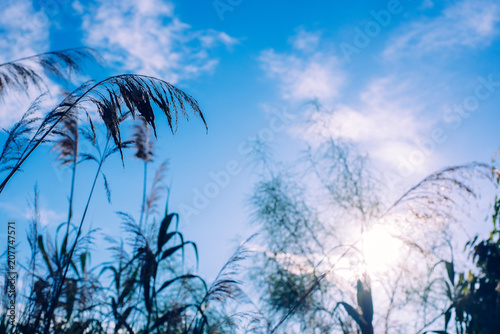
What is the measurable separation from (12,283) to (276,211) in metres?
5.38

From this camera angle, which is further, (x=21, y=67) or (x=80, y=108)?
(x=21, y=67)

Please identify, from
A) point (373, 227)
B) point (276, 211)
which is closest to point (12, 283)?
point (373, 227)

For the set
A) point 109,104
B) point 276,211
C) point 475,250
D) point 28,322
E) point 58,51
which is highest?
point 276,211

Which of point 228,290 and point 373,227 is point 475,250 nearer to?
point 373,227

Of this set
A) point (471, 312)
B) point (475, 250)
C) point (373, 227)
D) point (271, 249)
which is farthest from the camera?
point (271, 249)

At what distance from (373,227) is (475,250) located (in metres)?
1.93

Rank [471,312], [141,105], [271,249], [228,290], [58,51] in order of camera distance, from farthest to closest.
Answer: [271,249]
[471,312]
[228,290]
[58,51]
[141,105]

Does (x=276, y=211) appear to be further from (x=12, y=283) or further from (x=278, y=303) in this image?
(x=12, y=283)

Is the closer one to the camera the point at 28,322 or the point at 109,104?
the point at 109,104

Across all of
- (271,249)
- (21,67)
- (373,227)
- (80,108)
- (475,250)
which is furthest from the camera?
(271,249)

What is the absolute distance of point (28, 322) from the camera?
2.85 meters

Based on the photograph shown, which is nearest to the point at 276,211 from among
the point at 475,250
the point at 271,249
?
the point at 271,249

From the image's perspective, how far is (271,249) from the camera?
7500mm

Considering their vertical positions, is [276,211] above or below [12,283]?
above
